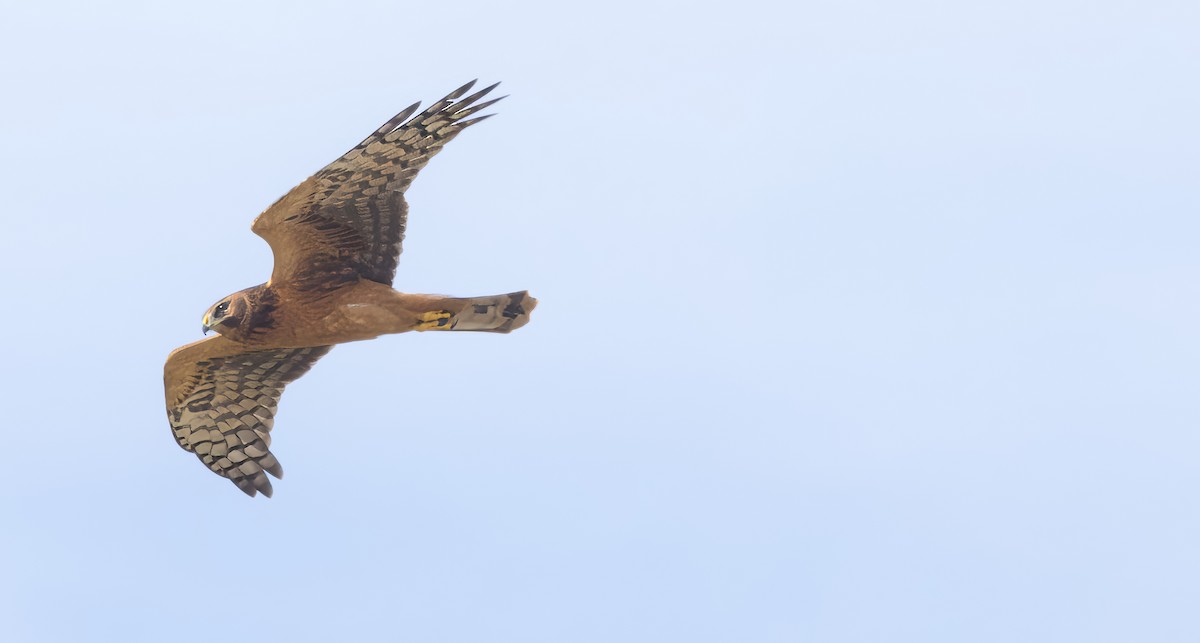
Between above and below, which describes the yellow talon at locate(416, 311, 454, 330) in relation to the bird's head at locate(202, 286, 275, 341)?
above

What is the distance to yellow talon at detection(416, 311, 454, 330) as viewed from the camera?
1132 cm

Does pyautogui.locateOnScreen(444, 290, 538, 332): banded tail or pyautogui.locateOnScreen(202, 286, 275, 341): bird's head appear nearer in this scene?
pyautogui.locateOnScreen(444, 290, 538, 332): banded tail

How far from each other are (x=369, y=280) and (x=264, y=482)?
2844 millimetres

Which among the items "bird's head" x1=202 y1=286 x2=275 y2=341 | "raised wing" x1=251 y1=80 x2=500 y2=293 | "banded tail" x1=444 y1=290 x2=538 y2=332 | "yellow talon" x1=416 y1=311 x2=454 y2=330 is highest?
"raised wing" x1=251 y1=80 x2=500 y2=293

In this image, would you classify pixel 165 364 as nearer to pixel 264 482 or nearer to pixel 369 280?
pixel 264 482

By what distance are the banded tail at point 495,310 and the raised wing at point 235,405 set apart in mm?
2182

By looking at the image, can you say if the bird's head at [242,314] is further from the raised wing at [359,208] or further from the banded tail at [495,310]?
the banded tail at [495,310]

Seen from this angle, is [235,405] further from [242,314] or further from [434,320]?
[434,320]

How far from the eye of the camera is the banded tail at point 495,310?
11.2 meters

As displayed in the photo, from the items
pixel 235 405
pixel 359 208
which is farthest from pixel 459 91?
pixel 235 405

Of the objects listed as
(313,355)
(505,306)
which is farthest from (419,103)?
(313,355)

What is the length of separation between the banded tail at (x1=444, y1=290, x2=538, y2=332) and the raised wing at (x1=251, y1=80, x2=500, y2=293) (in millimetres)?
780

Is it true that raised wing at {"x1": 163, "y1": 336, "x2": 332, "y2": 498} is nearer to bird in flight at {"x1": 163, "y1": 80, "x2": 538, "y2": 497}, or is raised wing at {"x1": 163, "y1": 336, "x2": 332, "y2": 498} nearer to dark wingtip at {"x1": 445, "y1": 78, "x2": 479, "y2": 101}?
bird in flight at {"x1": 163, "y1": 80, "x2": 538, "y2": 497}

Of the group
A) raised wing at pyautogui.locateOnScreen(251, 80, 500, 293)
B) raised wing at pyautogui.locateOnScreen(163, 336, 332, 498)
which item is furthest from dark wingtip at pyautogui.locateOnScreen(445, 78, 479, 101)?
raised wing at pyautogui.locateOnScreen(163, 336, 332, 498)
